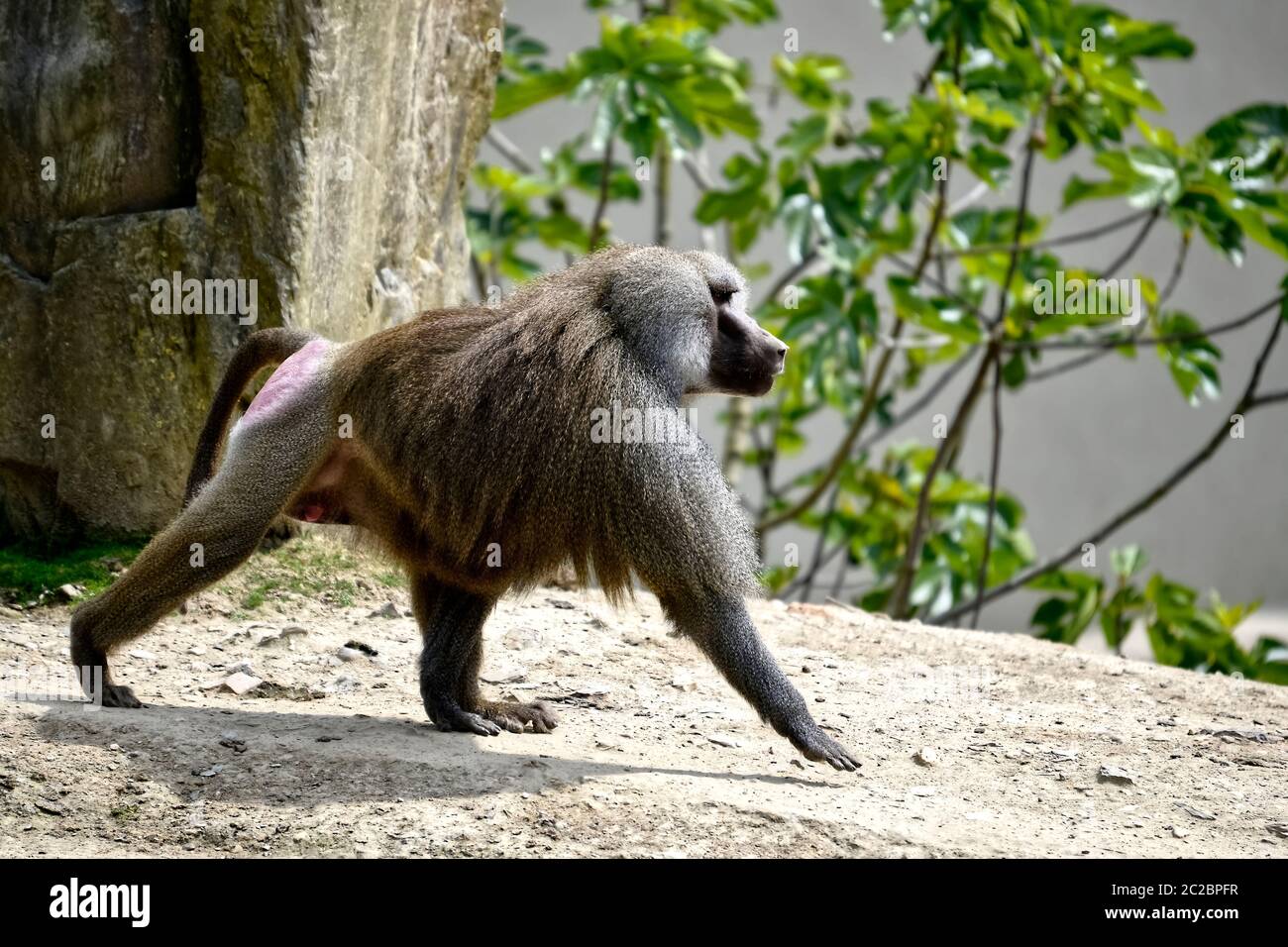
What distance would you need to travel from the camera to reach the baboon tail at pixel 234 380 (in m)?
5.09

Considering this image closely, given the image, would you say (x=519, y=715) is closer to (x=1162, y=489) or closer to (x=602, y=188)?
(x=602, y=188)

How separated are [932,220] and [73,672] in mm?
5112

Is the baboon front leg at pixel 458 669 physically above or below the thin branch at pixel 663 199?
below

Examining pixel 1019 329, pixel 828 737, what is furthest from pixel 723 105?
pixel 828 737

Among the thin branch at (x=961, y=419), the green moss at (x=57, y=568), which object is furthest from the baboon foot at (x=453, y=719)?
the thin branch at (x=961, y=419)

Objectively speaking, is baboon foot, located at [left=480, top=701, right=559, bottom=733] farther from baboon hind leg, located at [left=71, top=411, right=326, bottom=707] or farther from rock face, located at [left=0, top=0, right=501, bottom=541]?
rock face, located at [left=0, top=0, right=501, bottom=541]

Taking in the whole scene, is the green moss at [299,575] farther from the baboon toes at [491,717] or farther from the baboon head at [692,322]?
the baboon head at [692,322]

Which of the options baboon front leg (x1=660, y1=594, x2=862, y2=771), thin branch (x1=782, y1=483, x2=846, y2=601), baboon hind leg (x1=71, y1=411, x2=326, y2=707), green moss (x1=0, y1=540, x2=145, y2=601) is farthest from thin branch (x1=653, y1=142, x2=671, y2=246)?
baboon front leg (x1=660, y1=594, x2=862, y2=771)

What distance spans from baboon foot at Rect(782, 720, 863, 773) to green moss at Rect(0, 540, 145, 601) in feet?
9.08

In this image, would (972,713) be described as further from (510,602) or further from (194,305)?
(194,305)

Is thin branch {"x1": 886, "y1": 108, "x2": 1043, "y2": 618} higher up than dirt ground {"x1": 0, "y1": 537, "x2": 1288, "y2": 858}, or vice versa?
thin branch {"x1": 886, "y1": 108, "x2": 1043, "y2": 618}

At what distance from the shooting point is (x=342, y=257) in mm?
5734

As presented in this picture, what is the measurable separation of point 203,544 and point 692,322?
1.71 meters

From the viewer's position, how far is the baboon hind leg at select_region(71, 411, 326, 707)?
4.58 meters
